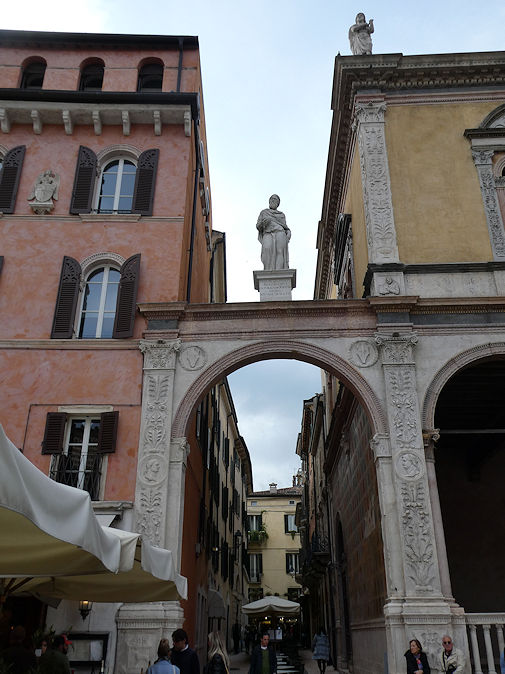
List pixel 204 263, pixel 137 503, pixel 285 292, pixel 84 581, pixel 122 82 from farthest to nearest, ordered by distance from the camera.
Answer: pixel 204 263
pixel 122 82
pixel 285 292
pixel 137 503
pixel 84 581

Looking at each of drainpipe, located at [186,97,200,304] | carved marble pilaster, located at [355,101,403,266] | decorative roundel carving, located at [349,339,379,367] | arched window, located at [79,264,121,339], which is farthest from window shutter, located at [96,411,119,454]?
carved marble pilaster, located at [355,101,403,266]

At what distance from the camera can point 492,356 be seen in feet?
43.1

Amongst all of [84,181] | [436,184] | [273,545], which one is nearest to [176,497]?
[84,181]

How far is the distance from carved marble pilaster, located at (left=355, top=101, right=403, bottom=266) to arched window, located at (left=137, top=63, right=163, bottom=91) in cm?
601

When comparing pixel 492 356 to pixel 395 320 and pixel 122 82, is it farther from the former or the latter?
pixel 122 82

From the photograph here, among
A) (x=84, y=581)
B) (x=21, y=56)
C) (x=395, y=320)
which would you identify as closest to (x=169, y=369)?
(x=395, y=320)

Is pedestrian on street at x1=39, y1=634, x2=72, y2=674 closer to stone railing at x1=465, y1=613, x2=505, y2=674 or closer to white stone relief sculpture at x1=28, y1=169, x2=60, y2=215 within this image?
stone railing at x1=465, y1=613, x2=505, y2=674

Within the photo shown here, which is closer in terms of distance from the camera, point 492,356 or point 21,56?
point 492,356

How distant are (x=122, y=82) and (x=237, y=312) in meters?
8.27

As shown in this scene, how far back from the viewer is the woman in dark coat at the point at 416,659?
9.62 m

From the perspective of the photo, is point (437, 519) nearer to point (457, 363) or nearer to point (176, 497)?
point (457, 363)

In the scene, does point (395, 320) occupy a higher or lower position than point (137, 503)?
higher

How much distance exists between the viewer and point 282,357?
14.0 m

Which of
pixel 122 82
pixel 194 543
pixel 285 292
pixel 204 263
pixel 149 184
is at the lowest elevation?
pixel 194 543
